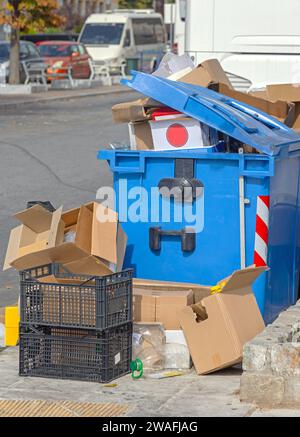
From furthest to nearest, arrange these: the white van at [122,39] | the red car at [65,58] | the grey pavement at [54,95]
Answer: the white van at [122,39] < the red car at [65,58] < the grey pavement at [54,95]

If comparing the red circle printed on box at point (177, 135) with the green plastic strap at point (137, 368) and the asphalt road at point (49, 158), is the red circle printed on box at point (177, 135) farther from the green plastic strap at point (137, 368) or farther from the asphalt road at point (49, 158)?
the asphalt road at point (49, 158)

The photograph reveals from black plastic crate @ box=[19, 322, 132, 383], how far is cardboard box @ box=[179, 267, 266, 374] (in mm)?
365

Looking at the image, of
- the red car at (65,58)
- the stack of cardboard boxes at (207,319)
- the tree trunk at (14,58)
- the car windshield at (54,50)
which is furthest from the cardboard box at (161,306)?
the car windshield at (54,50)

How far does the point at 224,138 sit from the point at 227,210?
21.6 inches

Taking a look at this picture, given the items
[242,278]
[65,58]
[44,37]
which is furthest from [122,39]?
[242,278]

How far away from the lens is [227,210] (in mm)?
6699

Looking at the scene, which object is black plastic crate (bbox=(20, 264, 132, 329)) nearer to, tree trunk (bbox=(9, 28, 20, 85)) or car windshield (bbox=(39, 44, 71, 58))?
tree trunk (bbox=(9, 28, 20, 85))

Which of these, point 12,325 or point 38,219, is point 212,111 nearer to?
point 38,219

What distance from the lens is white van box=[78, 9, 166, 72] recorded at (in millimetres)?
40625

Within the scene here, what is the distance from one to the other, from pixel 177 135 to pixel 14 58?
24739mm

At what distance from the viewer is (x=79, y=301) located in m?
5.90

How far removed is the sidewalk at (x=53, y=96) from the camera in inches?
1033
